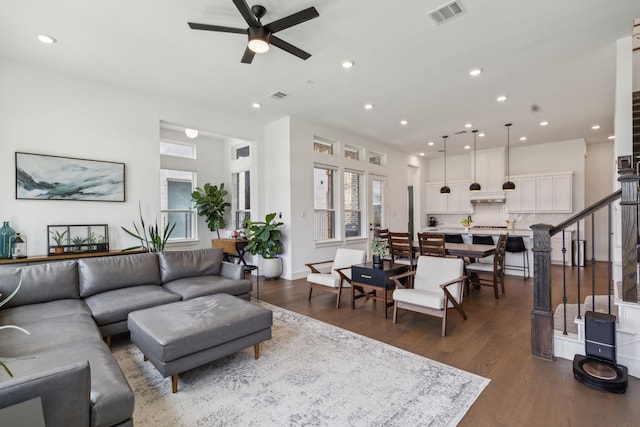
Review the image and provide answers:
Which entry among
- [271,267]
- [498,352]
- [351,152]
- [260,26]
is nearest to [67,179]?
[271,267]

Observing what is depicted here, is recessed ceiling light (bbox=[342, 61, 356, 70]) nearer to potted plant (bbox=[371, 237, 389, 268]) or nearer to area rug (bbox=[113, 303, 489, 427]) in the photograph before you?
potted plant (bbox=[371, 237, 389, 268])

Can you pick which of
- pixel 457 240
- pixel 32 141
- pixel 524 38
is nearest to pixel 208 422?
pixel 32 141

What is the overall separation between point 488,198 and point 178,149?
8.43 metres

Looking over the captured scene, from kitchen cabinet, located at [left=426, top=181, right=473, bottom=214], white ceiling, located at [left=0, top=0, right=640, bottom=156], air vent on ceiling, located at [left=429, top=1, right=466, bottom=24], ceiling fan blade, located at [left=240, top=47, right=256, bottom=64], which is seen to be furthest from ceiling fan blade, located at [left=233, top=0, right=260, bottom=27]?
kitchen cabinet, located at [left=426, top=181, right=473, bottom=214]

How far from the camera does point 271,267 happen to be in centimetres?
586

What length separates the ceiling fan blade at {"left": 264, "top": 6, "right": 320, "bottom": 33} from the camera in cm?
253

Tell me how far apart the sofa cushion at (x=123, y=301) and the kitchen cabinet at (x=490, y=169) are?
8.54 metres

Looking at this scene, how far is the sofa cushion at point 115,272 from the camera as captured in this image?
10.8 ft

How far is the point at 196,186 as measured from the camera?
7.54 m

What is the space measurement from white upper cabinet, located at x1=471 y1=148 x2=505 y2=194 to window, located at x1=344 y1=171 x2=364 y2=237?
3.84 meters

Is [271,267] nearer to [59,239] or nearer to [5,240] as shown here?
[59,239]

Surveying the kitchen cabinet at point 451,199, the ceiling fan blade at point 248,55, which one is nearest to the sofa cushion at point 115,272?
the ceiling fan blade at point 248,55

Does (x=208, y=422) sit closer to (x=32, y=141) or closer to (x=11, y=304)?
(x=11, y=304)

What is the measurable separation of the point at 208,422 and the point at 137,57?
4.02 metres
